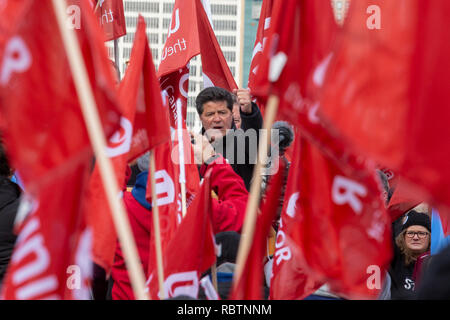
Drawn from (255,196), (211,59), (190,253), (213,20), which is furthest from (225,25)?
(255,196)

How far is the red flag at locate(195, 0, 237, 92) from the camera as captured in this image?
6.90 meters

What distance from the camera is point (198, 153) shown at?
483 cm

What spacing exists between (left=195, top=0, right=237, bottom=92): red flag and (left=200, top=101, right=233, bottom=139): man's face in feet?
4.59

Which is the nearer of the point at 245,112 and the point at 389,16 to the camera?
the point at 389,16

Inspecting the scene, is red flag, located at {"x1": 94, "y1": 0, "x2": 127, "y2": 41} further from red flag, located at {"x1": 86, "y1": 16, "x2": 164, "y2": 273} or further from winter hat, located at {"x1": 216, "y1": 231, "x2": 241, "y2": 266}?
winter hat, located at {"x1": 216, "y1": 231, "x2": 241, "y2": 266}

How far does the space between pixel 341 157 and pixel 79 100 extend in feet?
3.38

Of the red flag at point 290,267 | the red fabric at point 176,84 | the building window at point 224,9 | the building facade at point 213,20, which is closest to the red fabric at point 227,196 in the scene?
the red flag at point 290,267

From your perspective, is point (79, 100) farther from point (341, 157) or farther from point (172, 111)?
point (172, 111)

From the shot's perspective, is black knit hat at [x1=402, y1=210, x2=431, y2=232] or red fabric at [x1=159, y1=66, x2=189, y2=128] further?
red fabric at [x1=159, y1=66, x2=189, y2=128]

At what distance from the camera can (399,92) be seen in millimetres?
2662

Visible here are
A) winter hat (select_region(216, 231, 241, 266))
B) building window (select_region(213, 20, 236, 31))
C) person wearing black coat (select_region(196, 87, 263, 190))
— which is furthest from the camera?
building window (select_region(213, 20, 236, 31))

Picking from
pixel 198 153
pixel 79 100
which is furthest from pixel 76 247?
pixel 198 153

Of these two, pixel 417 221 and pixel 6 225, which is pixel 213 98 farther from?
pixel 6 225

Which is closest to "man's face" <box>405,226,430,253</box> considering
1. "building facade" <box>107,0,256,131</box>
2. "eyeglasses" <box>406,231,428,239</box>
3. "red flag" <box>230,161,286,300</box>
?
"eyeglasses" <box>406,231,428,239</box>
